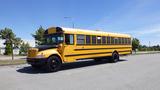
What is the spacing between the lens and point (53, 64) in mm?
14875

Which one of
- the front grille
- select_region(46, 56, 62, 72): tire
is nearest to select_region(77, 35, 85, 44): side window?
select_region(46, 56, 62, 72): tire

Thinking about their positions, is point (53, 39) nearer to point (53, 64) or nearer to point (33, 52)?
point (33, 52)

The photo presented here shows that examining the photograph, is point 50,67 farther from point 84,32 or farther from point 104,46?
point 104,46

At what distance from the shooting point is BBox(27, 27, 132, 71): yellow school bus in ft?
48.5

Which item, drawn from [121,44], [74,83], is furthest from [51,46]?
[121,44]

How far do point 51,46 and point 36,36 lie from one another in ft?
106

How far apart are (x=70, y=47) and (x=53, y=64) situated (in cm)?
189

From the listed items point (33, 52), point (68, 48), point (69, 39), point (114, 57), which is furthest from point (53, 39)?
point (114, 57)

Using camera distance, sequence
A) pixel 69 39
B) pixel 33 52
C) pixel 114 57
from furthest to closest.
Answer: pixel 114 57 < pixel 69 39 < pixel 33 52

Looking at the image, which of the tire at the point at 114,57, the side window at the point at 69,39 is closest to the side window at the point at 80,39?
the side window at the point at 69,39

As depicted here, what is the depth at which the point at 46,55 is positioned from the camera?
14.5 meters

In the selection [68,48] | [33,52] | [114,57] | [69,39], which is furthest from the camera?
[114,57]

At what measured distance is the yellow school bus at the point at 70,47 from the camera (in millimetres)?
14789

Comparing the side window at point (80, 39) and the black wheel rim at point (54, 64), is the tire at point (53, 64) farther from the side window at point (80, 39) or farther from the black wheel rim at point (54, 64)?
the side window at point (80, 39)
